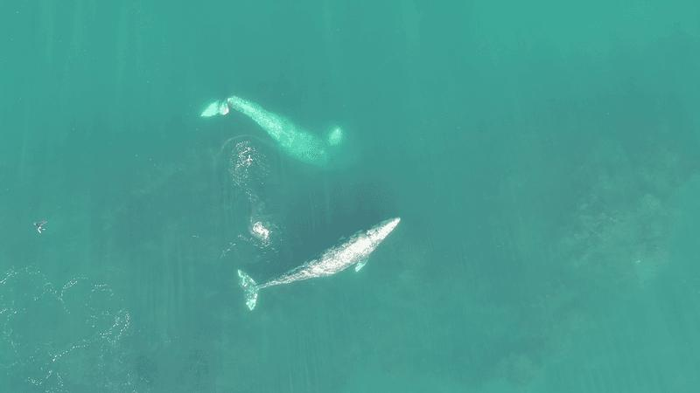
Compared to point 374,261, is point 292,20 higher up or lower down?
higher up

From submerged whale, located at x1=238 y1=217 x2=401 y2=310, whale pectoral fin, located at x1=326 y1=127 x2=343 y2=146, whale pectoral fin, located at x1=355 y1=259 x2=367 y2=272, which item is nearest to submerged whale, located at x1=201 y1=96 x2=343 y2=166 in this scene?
whale pectoral fin, located at x1=326 y1=127 x2=343 y2=146

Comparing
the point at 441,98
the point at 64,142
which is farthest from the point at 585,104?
the point at 64,142

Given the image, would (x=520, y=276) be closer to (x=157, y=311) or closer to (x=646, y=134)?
(x=646, y=134)

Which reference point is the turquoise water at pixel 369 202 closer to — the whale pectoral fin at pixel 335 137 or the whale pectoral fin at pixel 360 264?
the whale pectoral fin at pixel 335 137

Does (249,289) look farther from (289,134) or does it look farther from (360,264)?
(289,134)

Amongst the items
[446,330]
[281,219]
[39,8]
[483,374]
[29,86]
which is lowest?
[483,374]
